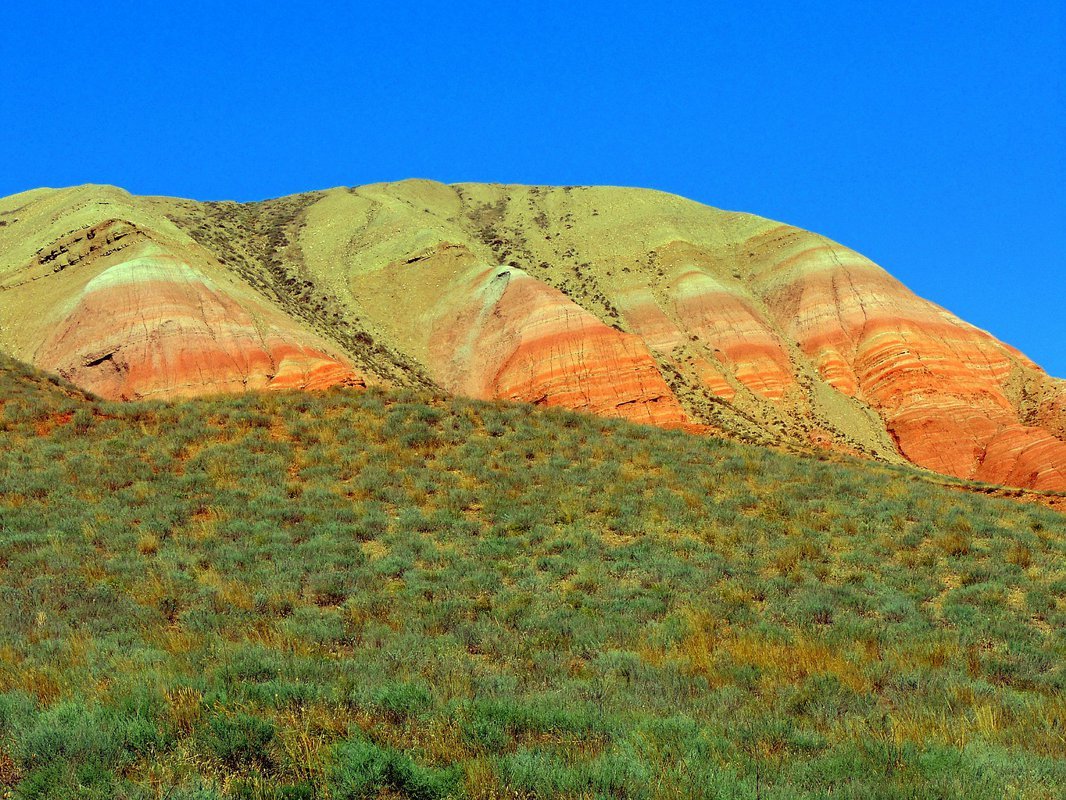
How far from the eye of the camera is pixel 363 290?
238 ft

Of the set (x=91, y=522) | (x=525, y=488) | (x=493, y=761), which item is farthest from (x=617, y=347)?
(x=493, y=761)

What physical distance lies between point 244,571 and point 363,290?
6413cm

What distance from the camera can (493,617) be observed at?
959cm

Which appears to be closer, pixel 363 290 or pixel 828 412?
pixel 828 412

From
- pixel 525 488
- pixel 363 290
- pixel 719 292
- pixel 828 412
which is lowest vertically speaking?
pixel 525 488

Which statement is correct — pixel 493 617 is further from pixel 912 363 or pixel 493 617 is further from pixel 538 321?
pixel 912 363

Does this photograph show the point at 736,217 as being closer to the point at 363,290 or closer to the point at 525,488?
the point at 363,290

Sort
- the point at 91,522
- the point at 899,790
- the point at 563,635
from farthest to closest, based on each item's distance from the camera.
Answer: the point at 91,522 → the point at 563,635 → the point at 899,790

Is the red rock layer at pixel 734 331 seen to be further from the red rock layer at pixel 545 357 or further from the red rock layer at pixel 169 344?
the red rock layer at pixel 169 344

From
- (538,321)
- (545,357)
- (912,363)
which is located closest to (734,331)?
(912,363)

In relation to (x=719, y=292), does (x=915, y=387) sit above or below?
below

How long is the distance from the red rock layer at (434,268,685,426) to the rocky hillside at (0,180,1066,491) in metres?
0.20

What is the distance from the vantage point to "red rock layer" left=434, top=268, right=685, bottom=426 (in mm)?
59594

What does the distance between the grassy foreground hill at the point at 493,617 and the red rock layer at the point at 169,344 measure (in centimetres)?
3141
